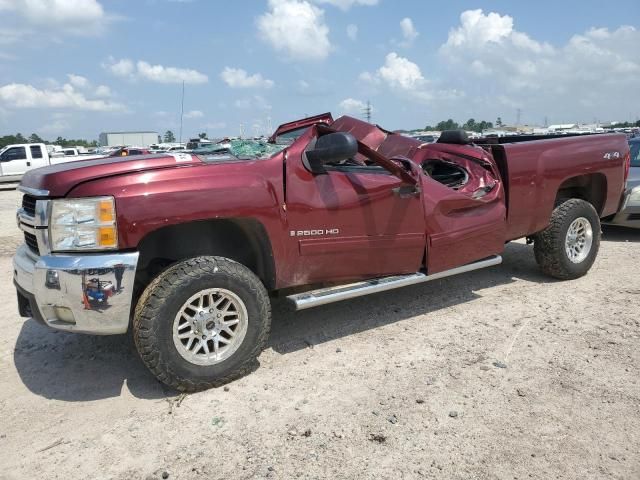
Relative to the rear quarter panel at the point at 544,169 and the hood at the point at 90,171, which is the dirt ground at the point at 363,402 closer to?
the rear quarter panel at the point at 544,169

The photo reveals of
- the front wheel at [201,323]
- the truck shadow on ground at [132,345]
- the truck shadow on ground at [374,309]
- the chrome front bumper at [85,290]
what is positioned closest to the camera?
the chrome front bumper at [85,290]

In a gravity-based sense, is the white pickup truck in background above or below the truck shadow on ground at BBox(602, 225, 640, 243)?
above

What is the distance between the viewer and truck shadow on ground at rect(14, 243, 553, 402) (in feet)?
12.0

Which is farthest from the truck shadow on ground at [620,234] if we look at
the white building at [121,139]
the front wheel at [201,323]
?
the white building at [121,139]

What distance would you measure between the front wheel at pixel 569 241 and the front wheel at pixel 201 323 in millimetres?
3480

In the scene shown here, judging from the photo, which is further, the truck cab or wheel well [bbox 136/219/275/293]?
the truck cab

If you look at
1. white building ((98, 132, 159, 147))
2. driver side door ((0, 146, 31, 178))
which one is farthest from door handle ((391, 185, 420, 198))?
white building ((98, 132, 159, 147))

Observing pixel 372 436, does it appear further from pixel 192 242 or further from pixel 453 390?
pixel 192 242

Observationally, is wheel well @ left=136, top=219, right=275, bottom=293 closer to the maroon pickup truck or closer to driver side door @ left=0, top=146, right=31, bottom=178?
the maroon pickup truck

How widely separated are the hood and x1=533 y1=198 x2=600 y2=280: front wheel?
3.91 meters

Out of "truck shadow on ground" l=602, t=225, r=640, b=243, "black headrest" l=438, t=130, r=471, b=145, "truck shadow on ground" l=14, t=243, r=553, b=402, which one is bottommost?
"truck shadow on ground" l=14, t=243, r=553, b=402

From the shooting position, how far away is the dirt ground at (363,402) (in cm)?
274

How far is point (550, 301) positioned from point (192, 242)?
350 cm

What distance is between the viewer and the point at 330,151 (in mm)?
3699
